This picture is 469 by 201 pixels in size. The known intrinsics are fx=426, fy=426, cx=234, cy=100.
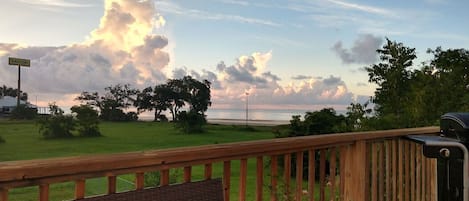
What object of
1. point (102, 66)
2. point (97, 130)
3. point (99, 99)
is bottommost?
point (97, 130)

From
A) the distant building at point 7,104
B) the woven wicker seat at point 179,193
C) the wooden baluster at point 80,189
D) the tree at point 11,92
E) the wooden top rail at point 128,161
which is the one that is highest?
the tree at point 11,92

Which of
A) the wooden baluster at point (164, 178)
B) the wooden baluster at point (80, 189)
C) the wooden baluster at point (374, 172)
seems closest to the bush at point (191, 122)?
the wooden baluster at point (374, 172)

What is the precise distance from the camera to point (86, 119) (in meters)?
6.52

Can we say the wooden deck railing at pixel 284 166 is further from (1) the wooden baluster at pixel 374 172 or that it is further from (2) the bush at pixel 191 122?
(2) the bush at pixel 191 122

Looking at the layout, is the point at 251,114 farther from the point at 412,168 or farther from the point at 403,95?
the point at 412,168

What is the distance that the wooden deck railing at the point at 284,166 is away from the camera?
1.45 meters

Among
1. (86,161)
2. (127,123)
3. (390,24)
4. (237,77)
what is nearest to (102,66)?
(127,123)

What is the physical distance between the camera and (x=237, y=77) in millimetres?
6480

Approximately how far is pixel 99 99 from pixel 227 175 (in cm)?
446

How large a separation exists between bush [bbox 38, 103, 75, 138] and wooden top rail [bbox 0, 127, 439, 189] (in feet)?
14.6

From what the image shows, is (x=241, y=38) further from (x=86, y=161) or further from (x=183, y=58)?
(x=86, y=161)

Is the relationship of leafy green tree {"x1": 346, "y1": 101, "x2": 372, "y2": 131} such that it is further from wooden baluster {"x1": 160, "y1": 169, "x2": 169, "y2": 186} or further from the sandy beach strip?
wooden baluster {"x1": 160, "y1": 169, "x2": 169, "y2": 186}

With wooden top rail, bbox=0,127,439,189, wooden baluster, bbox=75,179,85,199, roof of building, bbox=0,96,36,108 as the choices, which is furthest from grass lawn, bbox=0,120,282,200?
wooden baluster, bbox=75,179,85,199

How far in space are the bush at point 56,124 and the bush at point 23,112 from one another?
71cm
